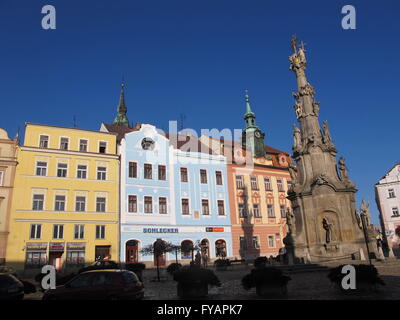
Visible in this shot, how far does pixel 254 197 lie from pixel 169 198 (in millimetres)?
11508

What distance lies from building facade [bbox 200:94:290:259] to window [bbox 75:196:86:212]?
1676 cm

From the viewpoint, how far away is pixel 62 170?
3362 centimetres

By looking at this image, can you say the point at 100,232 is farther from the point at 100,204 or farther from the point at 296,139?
the point at 296,139

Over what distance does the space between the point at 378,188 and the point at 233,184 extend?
94.8 feet

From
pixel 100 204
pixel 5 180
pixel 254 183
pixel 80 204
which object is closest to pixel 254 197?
pixel 254 183

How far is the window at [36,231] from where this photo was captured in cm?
3051

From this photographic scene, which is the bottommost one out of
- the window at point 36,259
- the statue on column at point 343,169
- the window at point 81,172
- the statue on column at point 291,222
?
the window at point 36,259

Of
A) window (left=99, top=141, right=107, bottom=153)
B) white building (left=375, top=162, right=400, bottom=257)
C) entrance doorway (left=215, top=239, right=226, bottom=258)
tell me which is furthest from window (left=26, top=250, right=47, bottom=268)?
white building (left=375, top=162, right=400, bottom=257)

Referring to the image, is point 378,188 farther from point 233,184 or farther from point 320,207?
point 320,207

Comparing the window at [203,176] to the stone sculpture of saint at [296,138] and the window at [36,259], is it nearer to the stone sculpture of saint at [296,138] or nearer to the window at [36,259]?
the stone sculpture of saint at [296,138]

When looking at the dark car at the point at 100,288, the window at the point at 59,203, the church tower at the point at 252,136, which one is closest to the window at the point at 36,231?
the window at the point at 59,203

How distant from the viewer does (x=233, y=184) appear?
4209 centimetres

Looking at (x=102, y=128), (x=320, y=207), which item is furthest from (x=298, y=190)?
(x=102, y=128)

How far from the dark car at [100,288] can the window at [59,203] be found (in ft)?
77.6
